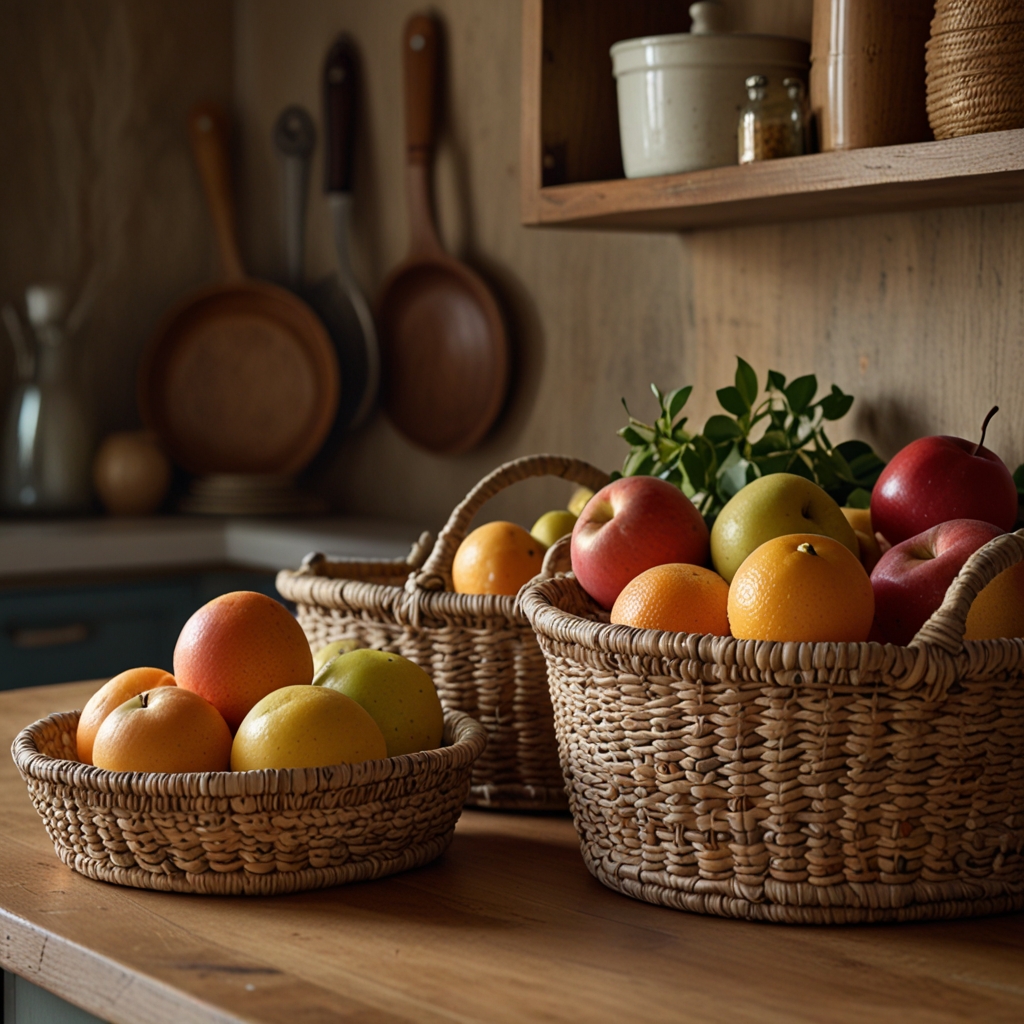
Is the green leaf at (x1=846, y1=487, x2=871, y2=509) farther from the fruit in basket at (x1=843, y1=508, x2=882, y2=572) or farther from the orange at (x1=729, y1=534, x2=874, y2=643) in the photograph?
the orange at (x1=729, y1=534, x2=874, y2=643)

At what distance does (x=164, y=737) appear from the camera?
844mm

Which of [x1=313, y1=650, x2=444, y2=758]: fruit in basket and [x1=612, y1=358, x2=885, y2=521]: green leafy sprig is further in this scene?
[x1=612, y1=358, x2=885, y2=521]: green leafy sprig

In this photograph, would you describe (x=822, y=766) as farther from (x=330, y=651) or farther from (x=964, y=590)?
(x=330, y=651)

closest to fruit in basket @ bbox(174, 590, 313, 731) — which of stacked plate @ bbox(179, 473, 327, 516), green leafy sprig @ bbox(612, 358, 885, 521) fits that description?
green leafy sprig @ bbox(612, 358, 885, 521)

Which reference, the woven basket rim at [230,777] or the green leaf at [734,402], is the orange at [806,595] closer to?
the woven basket rim at [230,777]

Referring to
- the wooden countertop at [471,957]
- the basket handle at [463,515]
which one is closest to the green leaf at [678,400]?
the basket handle at [463,515]

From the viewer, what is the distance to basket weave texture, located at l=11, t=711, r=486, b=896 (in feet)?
2.67

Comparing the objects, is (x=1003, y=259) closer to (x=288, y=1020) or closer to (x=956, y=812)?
(x=956, y=812)

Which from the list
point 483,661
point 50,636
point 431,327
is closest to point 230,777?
point 483,661

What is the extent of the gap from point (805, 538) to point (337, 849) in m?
0.35

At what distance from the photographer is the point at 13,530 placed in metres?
2.21

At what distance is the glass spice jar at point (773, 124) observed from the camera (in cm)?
121

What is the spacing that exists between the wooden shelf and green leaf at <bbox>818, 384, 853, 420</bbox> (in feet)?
0.61

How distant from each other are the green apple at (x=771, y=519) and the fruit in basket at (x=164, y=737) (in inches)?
13.9
